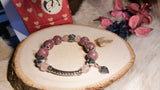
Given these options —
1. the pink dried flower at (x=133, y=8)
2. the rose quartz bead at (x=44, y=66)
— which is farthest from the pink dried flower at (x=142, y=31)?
the rose quartz bead at (x=44, y=66)

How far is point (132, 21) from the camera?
37.0 inches

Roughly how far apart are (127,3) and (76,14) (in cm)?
33

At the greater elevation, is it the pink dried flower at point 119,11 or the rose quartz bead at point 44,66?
the pink dried flower at point 119,11

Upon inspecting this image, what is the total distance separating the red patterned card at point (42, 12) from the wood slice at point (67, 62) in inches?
4.2

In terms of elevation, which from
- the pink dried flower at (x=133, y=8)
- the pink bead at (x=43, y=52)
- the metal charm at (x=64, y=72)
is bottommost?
the metal charm at (x=64, y=72)

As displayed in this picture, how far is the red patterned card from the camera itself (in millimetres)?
836

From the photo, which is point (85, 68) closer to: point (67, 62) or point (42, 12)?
point (67, 62)

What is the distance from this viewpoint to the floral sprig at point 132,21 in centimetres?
90

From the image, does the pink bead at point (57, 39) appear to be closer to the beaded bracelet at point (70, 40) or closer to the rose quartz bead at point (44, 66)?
the beaded bracelet at point (70, 40)

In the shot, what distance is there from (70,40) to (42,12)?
240mm

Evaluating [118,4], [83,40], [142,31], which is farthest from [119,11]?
[83,40]

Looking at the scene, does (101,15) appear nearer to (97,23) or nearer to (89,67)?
(97,23)

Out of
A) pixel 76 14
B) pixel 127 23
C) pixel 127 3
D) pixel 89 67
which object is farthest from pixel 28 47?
pixel 127 3

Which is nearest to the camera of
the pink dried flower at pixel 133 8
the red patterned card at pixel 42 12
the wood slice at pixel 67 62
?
the wood slice at pixel 67 62
